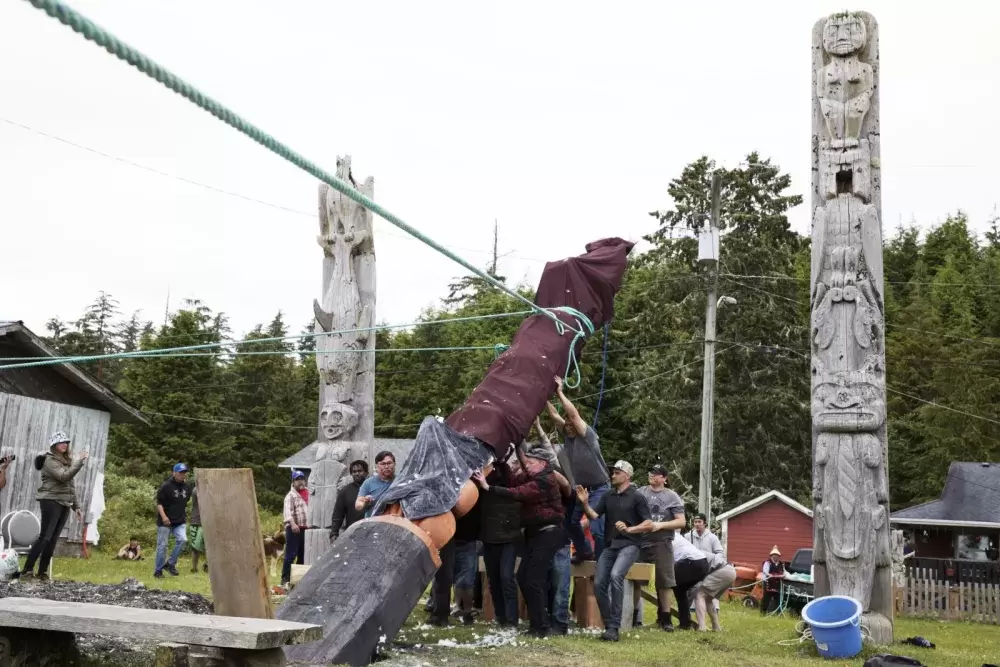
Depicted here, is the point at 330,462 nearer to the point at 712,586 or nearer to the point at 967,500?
the point at 712,586

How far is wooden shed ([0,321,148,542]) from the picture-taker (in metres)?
19.5

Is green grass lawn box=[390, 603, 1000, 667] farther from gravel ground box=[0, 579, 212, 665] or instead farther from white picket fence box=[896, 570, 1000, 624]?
white picket fence box=[896, 570, 1000, 624]

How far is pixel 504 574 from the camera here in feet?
32.8

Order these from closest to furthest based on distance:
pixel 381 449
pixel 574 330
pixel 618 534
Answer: pixel 618 534 → pixel 574 330 → pixel 381 449

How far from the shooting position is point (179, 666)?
499 cm

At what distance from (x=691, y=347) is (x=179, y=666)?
3368cm

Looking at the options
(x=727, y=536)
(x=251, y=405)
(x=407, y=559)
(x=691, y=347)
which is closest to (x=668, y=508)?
(x=407, y=559)

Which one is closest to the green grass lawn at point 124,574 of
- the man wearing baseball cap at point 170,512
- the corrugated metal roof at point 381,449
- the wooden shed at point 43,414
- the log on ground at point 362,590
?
→ the man wearing baseball cap at point 170,512

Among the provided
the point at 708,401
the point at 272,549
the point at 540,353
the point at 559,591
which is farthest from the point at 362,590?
the point at 708,401

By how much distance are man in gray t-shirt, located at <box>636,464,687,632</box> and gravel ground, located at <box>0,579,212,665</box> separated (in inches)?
170

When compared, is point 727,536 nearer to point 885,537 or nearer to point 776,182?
point 776,182

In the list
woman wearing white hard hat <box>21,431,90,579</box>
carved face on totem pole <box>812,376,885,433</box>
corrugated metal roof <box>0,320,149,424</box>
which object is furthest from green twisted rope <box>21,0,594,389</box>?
corrugated metal roof <box>0,320,149,424</box>

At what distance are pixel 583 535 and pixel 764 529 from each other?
2162cm

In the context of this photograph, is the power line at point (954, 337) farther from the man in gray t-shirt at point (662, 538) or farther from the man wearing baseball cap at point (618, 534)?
the man wearing baseball cap at point (618, 534)
